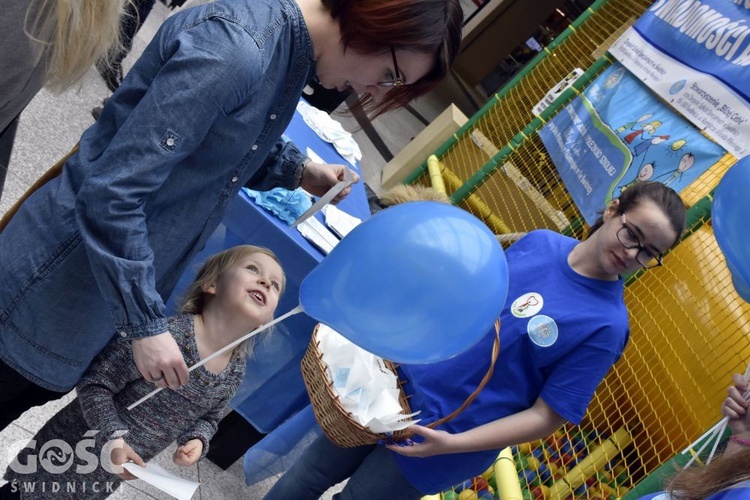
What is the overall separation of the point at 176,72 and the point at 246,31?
0.46 feet

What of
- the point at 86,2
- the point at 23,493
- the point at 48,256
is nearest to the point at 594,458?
the point at 23,493

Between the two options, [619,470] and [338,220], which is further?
[619,470]

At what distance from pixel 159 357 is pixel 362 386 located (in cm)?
78

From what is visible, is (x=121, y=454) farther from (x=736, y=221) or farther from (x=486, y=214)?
(x=486, y=214)

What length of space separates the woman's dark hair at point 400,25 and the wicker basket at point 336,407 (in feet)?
2.94

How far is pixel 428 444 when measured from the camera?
203 cm

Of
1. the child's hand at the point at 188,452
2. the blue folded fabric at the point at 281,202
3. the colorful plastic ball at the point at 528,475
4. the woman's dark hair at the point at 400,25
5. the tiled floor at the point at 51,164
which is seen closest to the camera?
the woman's dark hair at the point at 400,25

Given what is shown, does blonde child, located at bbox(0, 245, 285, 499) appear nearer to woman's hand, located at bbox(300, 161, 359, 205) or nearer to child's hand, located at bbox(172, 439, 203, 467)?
child's hand, located at bbox(172, 439, 203, 467)

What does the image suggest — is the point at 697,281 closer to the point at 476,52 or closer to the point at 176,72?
the point at 176,72

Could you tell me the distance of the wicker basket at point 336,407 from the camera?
6.54 feet

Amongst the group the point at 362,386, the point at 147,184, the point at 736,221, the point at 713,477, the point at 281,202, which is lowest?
the point at 281,202

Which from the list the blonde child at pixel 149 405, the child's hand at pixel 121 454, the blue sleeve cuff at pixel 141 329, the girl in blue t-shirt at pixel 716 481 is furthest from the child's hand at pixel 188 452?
the girl in blue t-shirt at pixel 716 481

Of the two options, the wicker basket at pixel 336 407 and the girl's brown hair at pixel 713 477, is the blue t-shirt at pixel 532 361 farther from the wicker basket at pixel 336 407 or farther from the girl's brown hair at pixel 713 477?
the girl's brown hair at pixel 713 477

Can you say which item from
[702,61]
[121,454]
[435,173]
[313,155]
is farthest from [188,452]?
[435,173]
